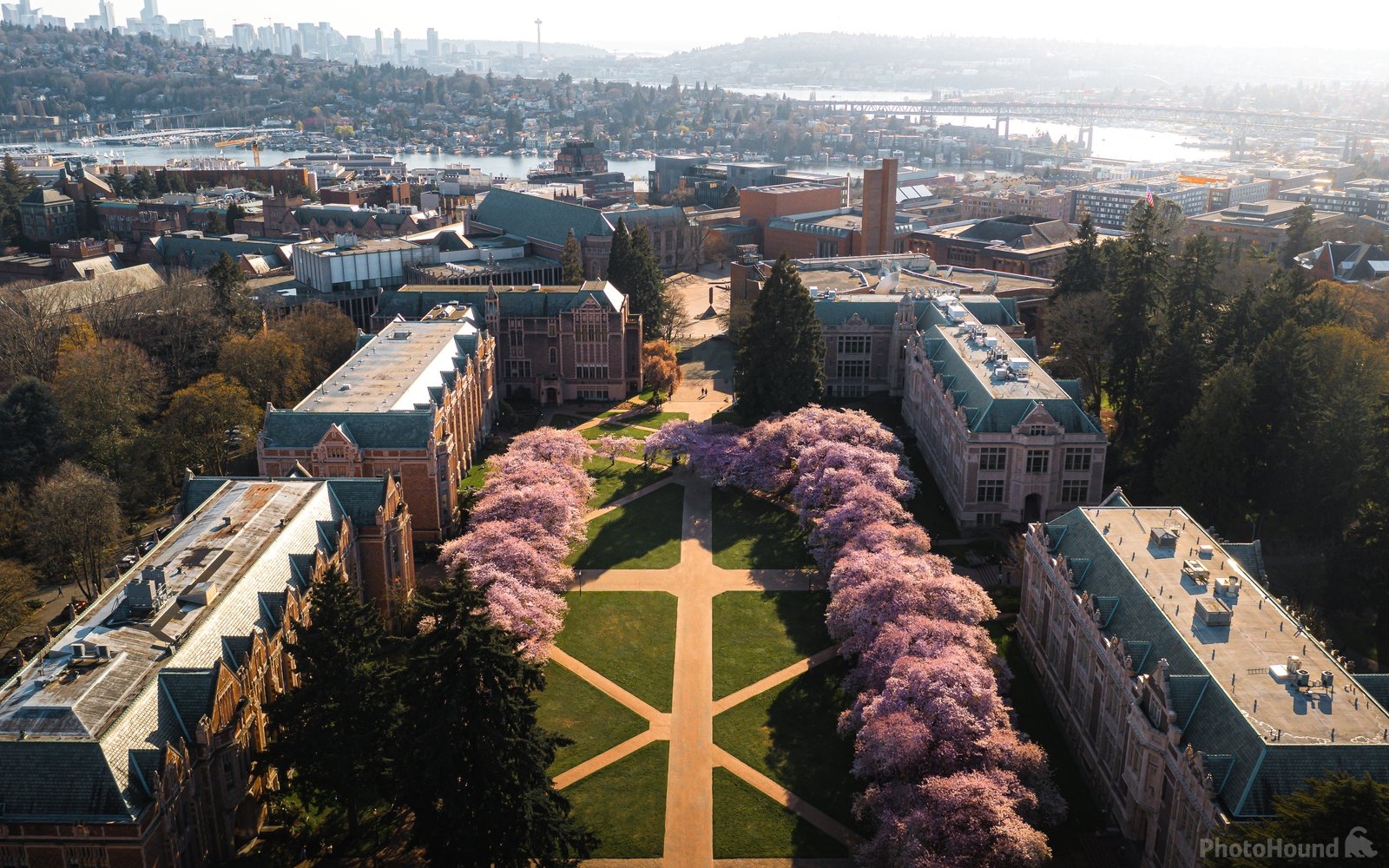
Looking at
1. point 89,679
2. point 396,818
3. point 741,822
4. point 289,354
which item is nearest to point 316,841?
point 396,818

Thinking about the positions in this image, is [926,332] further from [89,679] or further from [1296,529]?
[89,679]

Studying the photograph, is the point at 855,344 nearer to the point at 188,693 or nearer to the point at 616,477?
the point at 616,477

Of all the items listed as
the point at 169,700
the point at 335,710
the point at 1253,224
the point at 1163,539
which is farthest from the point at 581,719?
the point at 1253,224

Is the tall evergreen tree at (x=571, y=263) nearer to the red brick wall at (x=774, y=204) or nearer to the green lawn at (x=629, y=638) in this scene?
the red brick wall at (x=774, y=204)

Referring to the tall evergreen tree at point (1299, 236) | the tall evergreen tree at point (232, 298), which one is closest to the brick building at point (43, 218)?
the tall evergreen tree at point (232, 298)

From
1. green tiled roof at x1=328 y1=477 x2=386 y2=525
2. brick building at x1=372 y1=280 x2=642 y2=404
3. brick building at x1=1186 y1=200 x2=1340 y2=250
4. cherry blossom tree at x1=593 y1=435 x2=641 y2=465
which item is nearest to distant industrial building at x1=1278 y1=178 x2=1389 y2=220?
brick building at x1=1186 y1=200 x2=1340 y2=250
